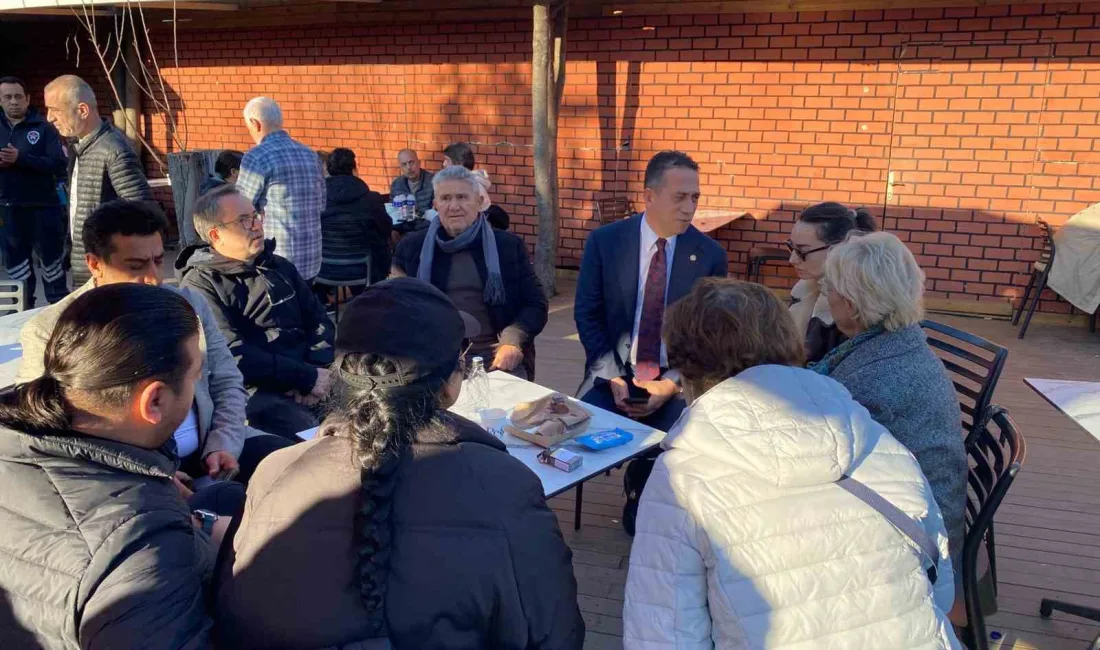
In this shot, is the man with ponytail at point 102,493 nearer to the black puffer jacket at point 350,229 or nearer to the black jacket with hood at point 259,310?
the black jacket with hood at point 259,310

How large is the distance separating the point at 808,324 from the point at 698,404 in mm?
1642

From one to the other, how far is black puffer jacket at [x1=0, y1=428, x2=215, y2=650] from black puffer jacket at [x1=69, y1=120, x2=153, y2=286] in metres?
4.20

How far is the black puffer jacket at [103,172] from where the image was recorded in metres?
5.14

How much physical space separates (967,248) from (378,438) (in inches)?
263

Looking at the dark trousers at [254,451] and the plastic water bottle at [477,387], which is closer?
the plastic water bottle at [477,387]

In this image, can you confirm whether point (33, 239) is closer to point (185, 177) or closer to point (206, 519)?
point (185, 177)

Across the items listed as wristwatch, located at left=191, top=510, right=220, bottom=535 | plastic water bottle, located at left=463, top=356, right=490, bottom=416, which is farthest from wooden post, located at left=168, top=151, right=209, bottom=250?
wristwatch, located at left=191, top=510, right=220, bottom=535

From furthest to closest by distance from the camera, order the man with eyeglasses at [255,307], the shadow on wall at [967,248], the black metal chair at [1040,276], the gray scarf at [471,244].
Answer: the shadow on wall at [967,248] → the black metal chair at [1040,276] → the gray scarf at [471,244] → the man with eyeglasses at [255,307]

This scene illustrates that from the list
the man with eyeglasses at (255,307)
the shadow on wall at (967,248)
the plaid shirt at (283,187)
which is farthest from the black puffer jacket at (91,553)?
the shadow on wall at (967,248)

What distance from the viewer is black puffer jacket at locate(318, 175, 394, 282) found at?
6.14 metres

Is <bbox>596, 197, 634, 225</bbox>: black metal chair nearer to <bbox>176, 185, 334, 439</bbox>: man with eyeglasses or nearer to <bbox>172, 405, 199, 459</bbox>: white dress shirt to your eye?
<bbox>176, 185, 334, 439</bbox>: man with eyeglasses

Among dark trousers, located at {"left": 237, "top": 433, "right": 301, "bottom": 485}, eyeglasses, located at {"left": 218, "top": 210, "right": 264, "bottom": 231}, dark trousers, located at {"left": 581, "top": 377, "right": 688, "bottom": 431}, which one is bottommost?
dark trousers, located at {"left": 237, "top": 433, "right": 301, "bottom": 485}

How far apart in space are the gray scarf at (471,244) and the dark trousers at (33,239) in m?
4.24

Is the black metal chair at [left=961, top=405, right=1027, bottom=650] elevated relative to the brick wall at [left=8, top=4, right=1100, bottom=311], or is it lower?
lower
